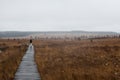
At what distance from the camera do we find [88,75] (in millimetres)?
15250

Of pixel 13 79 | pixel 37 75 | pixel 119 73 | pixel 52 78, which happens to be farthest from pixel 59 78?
pixel 119 73

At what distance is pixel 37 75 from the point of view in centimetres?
1476

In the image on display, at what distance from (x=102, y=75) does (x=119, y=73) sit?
1426mm

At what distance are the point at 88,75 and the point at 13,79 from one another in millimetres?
4254

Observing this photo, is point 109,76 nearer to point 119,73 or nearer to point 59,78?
point 119,73

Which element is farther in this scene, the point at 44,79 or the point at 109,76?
the point at 109,76

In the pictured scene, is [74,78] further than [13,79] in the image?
Yes

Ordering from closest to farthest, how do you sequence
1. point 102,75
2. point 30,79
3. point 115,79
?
point 30,79 → point 115,79 → point 102,75

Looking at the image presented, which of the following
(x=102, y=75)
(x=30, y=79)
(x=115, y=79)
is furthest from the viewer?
(x=102, y=75)

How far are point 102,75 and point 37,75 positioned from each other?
3.55 m

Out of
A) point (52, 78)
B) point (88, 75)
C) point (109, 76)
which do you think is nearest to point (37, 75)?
point (52, 78)

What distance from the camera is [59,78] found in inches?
555

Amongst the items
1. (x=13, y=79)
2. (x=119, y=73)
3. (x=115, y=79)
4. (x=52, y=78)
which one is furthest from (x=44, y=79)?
(x=119, y=73)

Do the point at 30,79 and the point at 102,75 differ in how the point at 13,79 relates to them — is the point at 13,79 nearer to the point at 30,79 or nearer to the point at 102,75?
the point at 30,79
